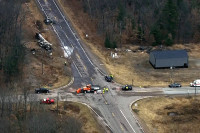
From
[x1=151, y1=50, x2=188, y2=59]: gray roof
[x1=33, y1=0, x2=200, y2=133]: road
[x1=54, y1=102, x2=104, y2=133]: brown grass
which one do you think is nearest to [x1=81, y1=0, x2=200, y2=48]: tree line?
[x1=33, y1=0, x2=200, y2=133]: road

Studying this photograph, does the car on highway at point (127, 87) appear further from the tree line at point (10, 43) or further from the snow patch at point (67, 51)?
the tree line at point (10, 43)

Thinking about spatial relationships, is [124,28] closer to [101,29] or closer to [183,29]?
[101,29]

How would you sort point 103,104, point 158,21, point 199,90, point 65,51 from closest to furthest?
1. point 103,104
2. point 199,90
3. point 65,51
4. point 158,21

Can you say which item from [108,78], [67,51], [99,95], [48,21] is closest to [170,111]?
[99,95]

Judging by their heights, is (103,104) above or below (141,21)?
below

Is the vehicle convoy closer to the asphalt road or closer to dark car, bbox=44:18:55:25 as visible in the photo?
→ the asphalt road

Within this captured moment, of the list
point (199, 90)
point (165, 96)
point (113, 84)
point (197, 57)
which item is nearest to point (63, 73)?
point (113, 84)
